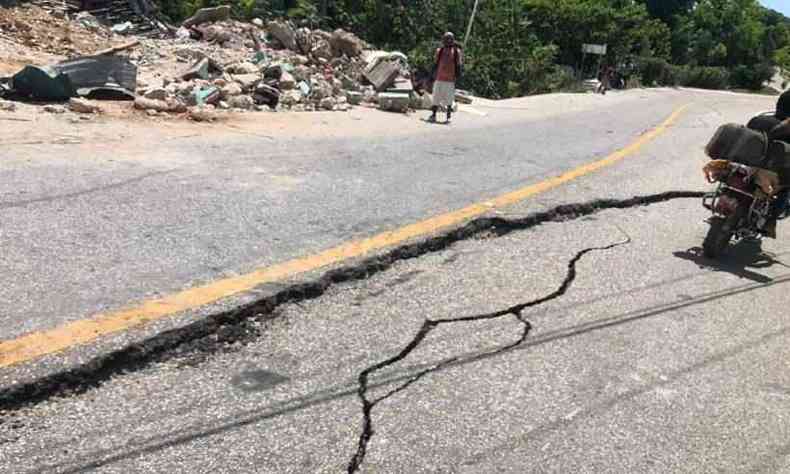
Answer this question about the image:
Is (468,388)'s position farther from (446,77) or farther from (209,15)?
(209,15)

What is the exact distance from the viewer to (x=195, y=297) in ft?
12.3

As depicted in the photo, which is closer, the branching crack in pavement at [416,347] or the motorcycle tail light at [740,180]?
the branching crack in pavement at [416,347]

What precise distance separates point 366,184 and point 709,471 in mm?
4434

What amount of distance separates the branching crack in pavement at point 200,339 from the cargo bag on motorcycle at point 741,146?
2216 millimetres

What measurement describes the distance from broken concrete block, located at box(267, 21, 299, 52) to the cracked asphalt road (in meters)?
15.5

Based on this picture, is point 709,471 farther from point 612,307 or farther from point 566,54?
point 566,54

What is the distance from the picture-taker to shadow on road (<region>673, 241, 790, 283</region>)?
5531mm

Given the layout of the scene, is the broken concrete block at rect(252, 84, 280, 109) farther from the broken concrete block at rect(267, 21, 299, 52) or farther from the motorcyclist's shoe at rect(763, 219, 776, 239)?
the motorcyclist's shoe at rect(763, 219, 776, 239)

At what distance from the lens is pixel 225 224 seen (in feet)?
16.6

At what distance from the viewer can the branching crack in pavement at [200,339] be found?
2811 millimetres

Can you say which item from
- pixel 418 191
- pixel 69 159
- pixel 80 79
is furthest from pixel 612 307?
pixel 80 79

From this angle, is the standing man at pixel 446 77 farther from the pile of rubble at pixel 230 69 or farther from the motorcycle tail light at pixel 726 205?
the motorcycle tail light at pixel 726 205

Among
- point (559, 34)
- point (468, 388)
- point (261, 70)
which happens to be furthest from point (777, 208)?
point (559, 34)

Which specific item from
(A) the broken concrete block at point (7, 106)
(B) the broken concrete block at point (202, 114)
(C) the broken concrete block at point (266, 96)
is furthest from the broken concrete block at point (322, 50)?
(A) the broken concrete block at point (7, 106)
